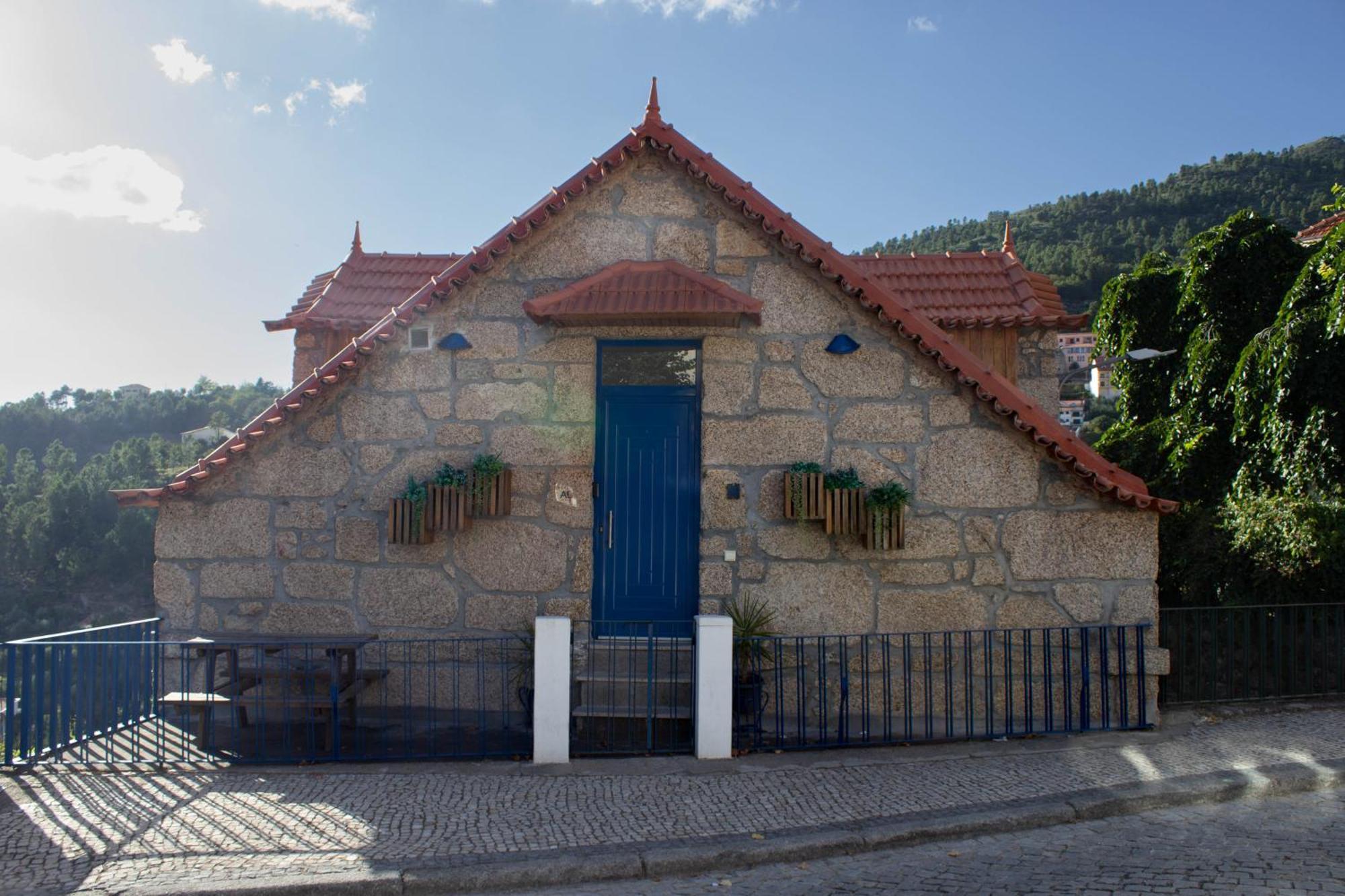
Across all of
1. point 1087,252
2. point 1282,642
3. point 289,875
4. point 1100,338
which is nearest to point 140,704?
point 289,875

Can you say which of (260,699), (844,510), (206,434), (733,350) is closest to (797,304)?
(733,350)

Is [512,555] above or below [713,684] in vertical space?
above

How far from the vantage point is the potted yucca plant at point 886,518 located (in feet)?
24.8

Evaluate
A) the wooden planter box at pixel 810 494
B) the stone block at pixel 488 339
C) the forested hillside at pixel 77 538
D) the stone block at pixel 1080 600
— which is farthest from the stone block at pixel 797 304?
the forested hillside at pixel 77 538

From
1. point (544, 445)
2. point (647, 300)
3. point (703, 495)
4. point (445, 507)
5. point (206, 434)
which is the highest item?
point (206, 434)

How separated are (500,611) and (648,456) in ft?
5.77

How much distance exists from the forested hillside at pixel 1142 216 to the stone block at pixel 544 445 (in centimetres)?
2916

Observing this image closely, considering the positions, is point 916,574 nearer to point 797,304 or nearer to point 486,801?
point 797,304

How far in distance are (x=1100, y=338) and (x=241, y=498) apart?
16.7m

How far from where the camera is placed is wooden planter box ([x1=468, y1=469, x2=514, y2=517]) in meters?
7.68

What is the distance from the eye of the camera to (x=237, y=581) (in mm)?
7875

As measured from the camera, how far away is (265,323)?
33.4 ft

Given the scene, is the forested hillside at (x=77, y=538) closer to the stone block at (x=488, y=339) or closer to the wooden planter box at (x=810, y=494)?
the stone block at (x=488, y=339)

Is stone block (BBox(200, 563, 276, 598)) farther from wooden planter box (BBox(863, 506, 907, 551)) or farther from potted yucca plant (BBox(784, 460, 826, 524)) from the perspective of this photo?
wooden planter box (BBox(863, 506, 907, 551))
